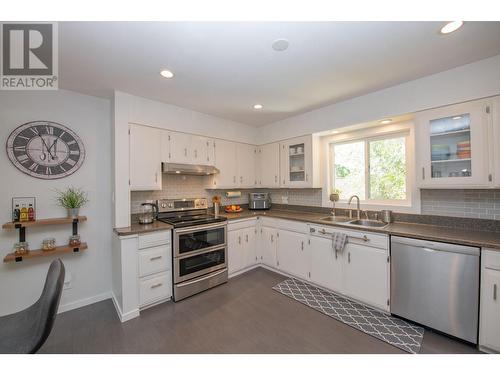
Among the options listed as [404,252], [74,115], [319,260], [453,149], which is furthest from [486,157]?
[74,115]

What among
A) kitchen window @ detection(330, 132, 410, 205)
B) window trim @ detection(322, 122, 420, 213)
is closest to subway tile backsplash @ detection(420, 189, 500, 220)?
window trim @ detection(322, 122, 420, 213)

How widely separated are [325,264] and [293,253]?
485 millimetres

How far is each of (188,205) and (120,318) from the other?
1.58 metres

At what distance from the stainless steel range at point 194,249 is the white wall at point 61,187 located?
2.51 feet

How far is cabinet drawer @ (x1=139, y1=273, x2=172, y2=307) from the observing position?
7.28ft

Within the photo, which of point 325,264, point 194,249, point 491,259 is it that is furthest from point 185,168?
point 491,259

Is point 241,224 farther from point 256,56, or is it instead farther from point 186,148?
point 256,56

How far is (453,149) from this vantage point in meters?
1.97

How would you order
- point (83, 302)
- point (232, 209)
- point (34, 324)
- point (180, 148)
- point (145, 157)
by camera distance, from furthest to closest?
point (232, 209)
point (180, 148)
point (145, 157)
point (83, 302)
point (34, 324)

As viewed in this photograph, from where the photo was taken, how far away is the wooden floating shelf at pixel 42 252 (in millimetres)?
1929

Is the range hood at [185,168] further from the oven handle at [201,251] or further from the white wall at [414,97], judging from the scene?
the white wall at [414,97]

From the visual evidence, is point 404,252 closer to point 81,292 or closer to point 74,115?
point 81,292

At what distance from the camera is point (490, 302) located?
1.56 m

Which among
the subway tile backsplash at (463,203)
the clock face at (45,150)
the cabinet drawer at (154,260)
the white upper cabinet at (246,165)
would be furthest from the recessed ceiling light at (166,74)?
the subway tile backsplash at (463,203)
